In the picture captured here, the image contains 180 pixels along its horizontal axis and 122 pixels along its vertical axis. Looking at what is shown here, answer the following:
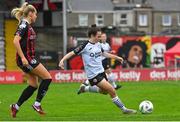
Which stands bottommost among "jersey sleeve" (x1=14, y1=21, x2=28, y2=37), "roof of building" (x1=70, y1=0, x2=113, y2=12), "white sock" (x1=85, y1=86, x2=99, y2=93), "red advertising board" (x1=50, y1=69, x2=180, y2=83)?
"red advertising board" (x1=50, y1=69, x2=180, y2=83)

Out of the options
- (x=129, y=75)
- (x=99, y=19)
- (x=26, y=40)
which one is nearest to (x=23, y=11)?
(x=26, y=40)

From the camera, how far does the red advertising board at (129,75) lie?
34344 mm

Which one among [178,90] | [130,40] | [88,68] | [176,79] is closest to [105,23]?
[130,40]

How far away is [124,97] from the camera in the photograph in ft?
66.9

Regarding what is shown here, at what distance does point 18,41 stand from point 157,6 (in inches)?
3964

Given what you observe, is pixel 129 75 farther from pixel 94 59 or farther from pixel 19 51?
pixel 19 51

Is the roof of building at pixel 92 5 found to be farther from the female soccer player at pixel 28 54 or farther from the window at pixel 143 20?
the female soccer player at pixel 28 54

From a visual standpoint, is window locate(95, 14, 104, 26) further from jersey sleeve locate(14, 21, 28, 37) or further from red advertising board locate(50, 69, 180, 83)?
jersey sleeve locate(14, 21, 28, 37)

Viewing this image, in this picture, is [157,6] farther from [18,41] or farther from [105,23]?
[18,41]

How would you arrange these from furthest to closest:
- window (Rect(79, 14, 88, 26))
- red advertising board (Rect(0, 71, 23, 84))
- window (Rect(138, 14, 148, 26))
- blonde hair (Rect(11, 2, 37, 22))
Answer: window (Rect(138, 14, 148, 26))
window (Rect(79, 14, 88, 26))
red advertising board (Rect(0, 71, 23, 84))
blonde hair (Rect(11, 2, 37, 22))

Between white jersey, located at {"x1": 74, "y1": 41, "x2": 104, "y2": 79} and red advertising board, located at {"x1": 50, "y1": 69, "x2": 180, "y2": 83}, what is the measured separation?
19588mm

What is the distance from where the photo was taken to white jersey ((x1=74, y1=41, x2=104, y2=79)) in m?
14.2

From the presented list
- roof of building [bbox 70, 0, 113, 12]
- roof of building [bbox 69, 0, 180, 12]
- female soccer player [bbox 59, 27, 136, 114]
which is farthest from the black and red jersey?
roof of building [bbox 70, 0, 113, 12]

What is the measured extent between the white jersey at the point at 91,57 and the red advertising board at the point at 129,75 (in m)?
19.6
